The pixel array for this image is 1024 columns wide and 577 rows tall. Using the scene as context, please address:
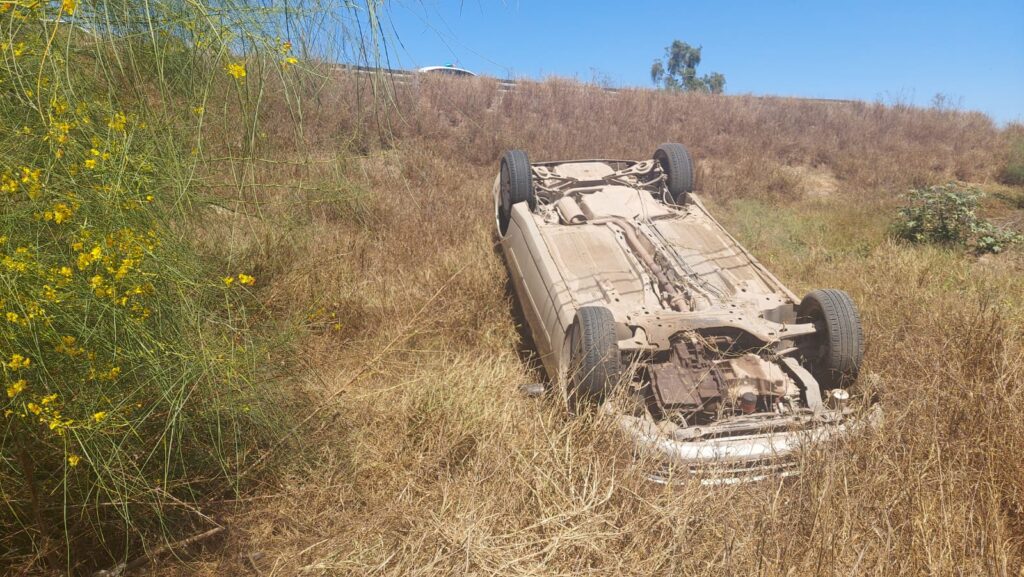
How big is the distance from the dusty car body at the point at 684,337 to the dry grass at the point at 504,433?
0.25m

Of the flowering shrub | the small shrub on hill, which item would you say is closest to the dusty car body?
the flowering shrub

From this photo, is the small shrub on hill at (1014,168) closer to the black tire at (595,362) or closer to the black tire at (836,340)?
the black tire at (836,340)

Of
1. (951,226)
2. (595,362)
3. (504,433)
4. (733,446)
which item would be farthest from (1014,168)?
(504,433)

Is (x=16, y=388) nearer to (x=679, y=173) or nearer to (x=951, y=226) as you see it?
(x=679, y=173)

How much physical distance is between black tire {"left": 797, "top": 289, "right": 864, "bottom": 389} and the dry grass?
301 mm

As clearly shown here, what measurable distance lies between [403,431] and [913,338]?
11.9 ft

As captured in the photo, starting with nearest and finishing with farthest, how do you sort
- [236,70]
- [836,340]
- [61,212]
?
[236,70]
[61,212]
[836,340]

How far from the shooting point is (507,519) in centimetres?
240

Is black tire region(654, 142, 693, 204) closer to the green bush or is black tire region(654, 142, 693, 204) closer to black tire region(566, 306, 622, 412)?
black tire region(566, 306, 622, 412)

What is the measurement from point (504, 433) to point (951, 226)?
697cm

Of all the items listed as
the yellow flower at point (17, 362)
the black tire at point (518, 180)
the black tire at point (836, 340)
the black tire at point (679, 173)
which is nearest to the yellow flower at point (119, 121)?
the yellow flower at point (17, 362)

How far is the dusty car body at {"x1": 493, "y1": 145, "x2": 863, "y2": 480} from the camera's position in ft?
9.81

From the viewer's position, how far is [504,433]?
3.01 m

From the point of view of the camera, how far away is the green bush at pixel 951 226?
682 cm
